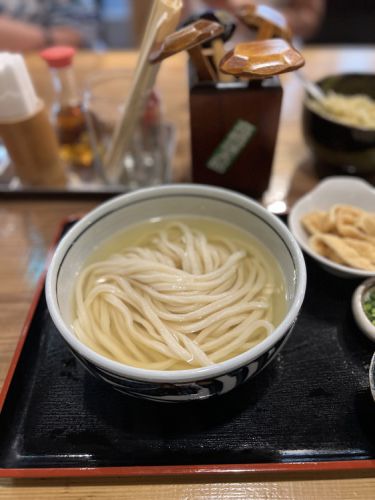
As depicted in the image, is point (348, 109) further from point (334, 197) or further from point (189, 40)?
point (189, 40)

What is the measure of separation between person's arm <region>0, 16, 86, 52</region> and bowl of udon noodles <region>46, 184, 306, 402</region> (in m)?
2.52

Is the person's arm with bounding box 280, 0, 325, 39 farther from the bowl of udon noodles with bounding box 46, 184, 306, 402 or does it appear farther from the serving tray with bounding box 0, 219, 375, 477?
the serving tray with bounding box 0, 219, 375, 477

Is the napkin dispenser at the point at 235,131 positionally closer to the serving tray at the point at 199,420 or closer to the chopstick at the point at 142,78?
the chopstick at the point at 142,78

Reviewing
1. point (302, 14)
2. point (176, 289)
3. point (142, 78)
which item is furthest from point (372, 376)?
point (302, 14)

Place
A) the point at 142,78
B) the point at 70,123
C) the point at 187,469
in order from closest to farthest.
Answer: the point at 187,469
the point at 142,78
the point at 70,123

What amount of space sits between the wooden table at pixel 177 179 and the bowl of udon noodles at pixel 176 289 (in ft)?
0.60

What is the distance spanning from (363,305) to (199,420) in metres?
0.51

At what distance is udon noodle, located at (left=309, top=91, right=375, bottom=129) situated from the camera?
1477 millimetres

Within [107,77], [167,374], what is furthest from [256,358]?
[107,77]

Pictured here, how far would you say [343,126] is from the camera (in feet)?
4.51

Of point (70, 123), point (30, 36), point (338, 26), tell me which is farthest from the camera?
point (338, 26)

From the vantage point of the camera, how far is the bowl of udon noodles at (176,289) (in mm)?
778

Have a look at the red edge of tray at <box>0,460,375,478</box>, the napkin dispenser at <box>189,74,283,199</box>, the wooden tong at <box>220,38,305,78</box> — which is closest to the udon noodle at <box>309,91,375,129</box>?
the napkin dispenser at <box>189,74,283,199</box>

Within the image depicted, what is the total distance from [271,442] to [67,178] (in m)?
1.24
